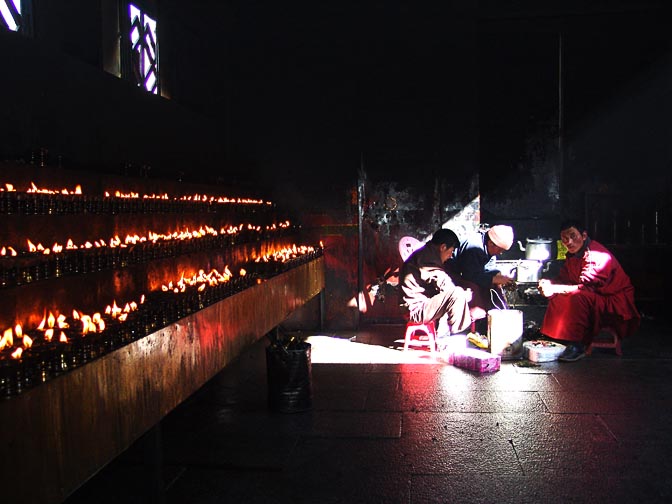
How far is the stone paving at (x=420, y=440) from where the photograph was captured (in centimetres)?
432

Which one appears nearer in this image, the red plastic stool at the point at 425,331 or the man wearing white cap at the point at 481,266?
the red plastic stool at the point at 425,331

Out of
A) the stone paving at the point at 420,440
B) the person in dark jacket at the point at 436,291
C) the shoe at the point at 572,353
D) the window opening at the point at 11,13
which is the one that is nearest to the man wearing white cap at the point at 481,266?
the person in dark jacket at the point at 436,291

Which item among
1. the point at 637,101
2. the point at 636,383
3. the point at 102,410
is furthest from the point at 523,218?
the point at 102,410

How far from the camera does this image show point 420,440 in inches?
203

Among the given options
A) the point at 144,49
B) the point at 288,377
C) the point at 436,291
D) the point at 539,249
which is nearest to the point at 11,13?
the point at 144,49

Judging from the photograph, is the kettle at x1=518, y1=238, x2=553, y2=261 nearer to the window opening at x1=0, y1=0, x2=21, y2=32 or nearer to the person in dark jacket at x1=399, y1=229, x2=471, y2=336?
the person in dark jacket at x1=399, y1=229, x2=471, y2=336

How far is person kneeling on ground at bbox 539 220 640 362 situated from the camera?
25.2 feet

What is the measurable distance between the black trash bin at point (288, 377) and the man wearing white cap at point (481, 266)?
3.22 m

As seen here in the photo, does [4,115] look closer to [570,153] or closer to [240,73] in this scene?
[240,73]

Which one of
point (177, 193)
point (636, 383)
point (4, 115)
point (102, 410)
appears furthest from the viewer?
point (177, 193)

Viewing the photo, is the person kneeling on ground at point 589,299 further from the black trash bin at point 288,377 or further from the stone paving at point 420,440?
the black trash bin at point 288,377

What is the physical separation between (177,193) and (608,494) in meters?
5.32

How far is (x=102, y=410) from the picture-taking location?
3479mm

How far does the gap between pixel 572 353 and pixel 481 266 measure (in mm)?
1542
